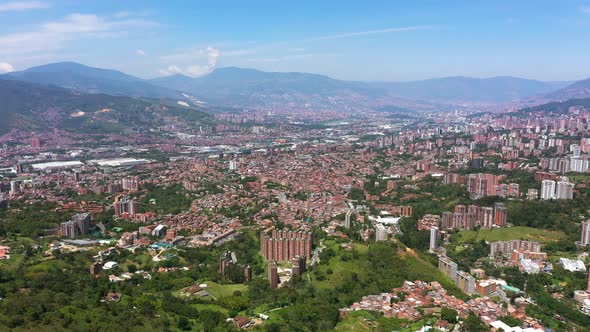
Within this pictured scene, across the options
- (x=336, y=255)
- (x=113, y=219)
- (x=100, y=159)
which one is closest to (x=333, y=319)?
(x=336, y=255)

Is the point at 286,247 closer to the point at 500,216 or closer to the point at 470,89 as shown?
the point at 500,216

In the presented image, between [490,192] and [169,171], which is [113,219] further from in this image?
[490,192]

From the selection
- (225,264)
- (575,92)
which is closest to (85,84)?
(225,264)

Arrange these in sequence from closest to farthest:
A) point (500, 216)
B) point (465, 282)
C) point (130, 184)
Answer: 1. point (465, 282)
2. point (500, 216)
3. point (130, 184)

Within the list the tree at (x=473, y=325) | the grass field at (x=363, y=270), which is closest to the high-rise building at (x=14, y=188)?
the grass field at (x=363, y=270)

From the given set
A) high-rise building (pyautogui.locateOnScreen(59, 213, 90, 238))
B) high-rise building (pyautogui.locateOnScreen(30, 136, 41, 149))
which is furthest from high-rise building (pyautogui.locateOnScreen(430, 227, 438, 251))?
high-rise building (pyautogui.locateOnScreen(30, 136, 41, 149))

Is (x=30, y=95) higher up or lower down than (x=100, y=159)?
higher up

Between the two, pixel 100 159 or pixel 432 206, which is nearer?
pixel 432 206
